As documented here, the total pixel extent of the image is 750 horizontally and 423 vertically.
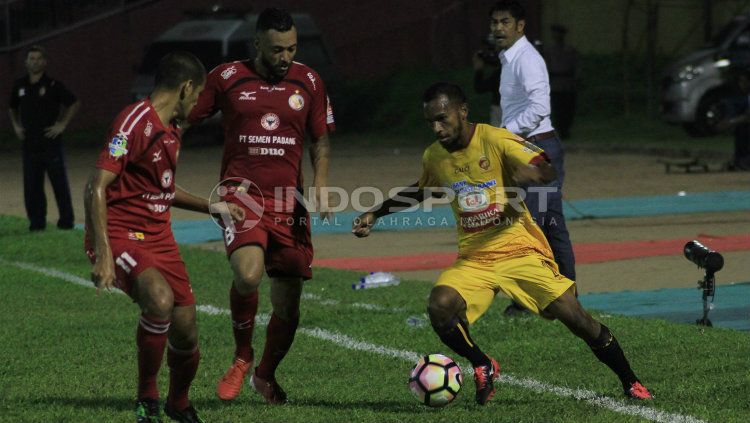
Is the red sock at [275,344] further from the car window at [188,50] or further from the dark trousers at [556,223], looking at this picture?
the car window at [188,50]

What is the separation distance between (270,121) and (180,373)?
63.8 inches

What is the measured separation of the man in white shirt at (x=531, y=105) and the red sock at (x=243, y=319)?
2640mm

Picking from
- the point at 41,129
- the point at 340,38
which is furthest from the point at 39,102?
the point at 340,38

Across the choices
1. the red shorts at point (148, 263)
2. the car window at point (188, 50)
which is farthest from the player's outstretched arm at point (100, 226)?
the car window at point (188, 50)

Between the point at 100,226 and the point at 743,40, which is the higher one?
the point at 743,40

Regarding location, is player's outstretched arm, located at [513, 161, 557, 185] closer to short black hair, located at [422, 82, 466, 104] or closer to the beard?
short black hair, located at [422, 82, 466, 104]

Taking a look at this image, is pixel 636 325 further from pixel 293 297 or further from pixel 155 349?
pixel 155 349

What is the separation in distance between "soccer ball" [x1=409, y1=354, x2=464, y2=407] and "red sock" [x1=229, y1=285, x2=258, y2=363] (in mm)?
1133

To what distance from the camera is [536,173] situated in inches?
309

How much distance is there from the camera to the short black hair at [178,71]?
722 cm

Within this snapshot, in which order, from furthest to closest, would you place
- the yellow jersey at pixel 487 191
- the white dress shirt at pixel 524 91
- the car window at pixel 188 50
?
the car window at pixel 188 50, the white dress shirt at pixel 524 91, the yellow jersey at pixel 487 191

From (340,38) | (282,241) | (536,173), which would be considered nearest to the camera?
(536,173)

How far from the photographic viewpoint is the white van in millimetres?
29188

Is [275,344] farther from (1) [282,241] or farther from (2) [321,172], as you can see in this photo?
(2) [321,172]
